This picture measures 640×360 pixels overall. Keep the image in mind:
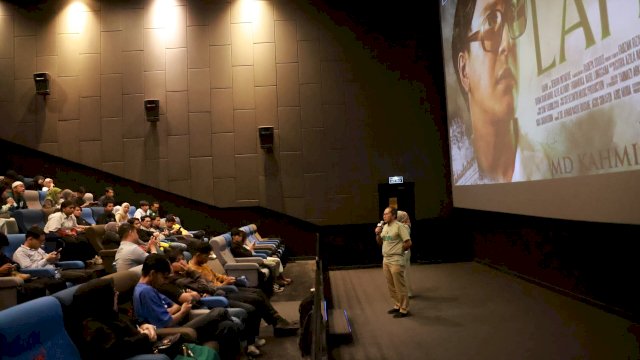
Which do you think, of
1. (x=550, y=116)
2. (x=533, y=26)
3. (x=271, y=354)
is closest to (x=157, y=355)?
(x=271, y=354)

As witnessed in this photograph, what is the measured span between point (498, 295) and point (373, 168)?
4.23 meters

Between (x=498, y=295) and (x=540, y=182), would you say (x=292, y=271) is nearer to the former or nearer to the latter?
(x=498, y=295)

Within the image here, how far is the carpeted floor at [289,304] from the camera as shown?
416 centimetres

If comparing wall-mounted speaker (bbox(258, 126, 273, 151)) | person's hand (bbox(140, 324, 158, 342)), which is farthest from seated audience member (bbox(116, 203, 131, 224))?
person's hand (bbox(140, 324, 158, 342))

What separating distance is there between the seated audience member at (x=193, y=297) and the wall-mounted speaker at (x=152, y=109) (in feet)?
20.5

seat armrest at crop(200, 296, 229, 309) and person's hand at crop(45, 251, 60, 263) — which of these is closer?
seat armrest at crop(200, 296, 229, 309)

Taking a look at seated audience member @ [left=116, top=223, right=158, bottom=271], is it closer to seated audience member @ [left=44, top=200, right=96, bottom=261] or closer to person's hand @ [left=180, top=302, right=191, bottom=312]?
person's hand @ [left=180, top=302, right=191, bottom=312]

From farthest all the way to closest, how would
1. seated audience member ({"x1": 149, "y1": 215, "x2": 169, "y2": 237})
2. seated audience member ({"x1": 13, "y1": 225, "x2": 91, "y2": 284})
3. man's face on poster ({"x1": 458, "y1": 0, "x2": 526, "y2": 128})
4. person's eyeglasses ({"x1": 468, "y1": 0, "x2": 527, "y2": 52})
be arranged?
1. seated audience member ({"x1": 149, "y1": 215, "x2": 169, "y2": 237})
2. man's face on poster ({"x1": 458, "y1": 0, "x2": 526, "y2": 128})
3. person's eyeglasses ({"x1": 468, "y1": 0, "x2": 527, "y2": 52})
4. seated audience member ({"x1": 13, "y1": 225, "x2": 91, "y2": 284})

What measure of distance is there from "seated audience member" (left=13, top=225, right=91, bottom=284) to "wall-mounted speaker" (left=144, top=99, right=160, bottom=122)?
5477 millimetres

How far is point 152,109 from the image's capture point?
9992 mm

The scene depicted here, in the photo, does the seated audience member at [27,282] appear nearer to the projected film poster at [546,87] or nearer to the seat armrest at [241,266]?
the seat armrest at [241,266]

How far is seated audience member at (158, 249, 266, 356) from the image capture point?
3.68 meters

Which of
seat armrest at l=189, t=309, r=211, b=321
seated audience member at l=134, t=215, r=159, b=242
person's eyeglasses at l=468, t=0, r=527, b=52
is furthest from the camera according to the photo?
seated audience member at l=134, t=215, r=159, b=242

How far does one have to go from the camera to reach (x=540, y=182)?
4844 millimetres
